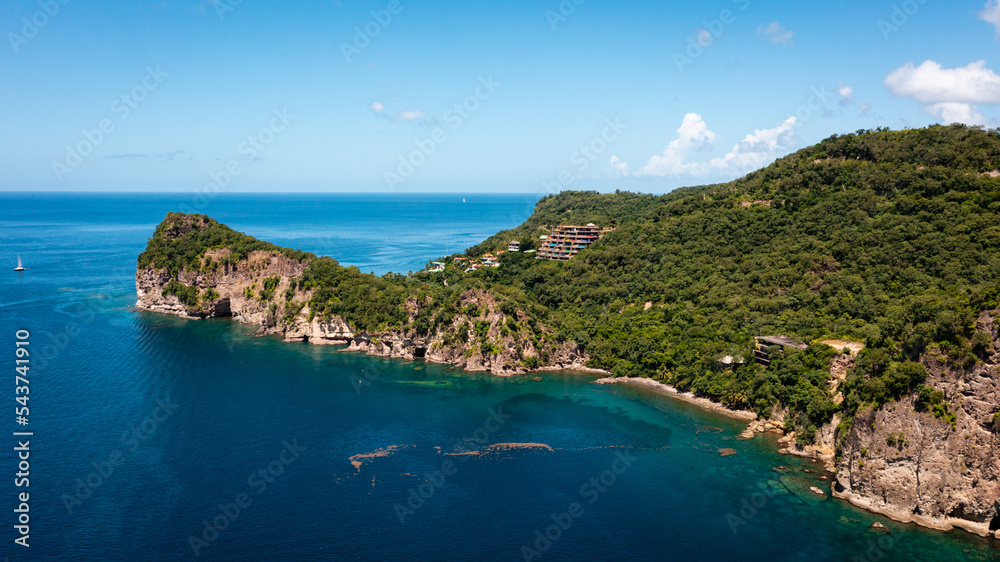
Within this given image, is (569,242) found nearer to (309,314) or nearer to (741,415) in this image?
(309,314)

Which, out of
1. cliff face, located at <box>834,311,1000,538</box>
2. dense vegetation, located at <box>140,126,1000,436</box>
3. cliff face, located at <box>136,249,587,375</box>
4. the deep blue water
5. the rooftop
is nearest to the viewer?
the deep blue water

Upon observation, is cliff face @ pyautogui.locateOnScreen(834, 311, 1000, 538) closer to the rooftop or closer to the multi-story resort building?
the rooftop

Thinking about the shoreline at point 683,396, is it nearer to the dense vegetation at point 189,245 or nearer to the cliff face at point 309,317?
the cliff face at point 309,317

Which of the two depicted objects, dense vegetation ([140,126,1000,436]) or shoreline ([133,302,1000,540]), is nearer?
shoreline ([133,302,1000,540])

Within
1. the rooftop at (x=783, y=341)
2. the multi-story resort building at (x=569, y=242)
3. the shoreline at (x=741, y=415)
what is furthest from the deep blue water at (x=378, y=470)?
the multi-story resort building at (x=569, y=242)

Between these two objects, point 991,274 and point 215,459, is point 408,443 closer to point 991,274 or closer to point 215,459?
→ point 215,459

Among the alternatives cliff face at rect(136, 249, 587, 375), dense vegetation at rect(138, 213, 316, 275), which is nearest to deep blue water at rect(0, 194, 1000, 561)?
cliff face at rect(136, 249, 587, 375)

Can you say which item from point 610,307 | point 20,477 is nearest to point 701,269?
point 610,307
